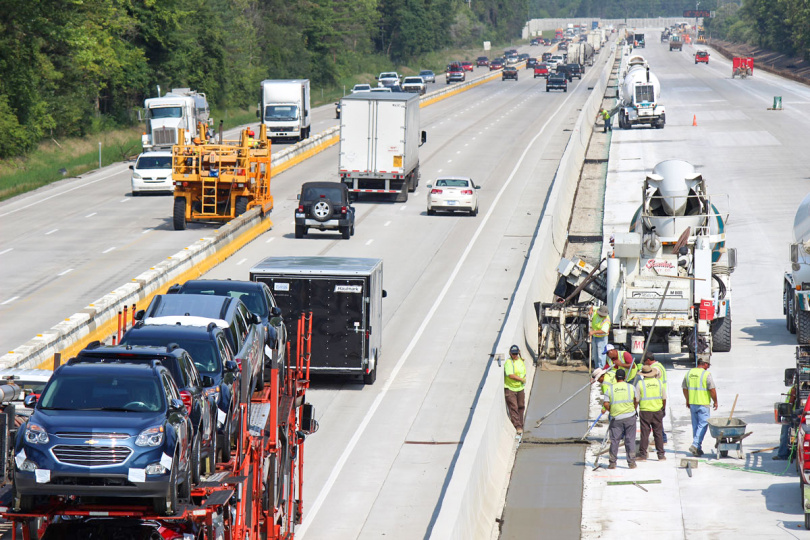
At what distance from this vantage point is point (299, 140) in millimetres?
70500

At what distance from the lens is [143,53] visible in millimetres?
84438

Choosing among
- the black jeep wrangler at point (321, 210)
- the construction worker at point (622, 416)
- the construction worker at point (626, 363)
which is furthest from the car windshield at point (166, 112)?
the construction worker at point (622, 416)

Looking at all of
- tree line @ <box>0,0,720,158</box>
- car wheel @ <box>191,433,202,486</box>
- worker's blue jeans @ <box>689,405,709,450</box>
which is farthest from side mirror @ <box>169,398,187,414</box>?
tree line @ <box>0,0,720,158</box>

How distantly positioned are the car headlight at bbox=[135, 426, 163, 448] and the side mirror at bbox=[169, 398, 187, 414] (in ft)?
1.34

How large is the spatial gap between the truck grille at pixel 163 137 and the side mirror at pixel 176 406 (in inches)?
2083

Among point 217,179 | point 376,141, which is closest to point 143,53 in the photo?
point 376,141

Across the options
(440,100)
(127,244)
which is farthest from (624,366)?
(440,100)

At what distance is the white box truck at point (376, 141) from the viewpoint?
47.7 m

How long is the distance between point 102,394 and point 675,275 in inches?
676

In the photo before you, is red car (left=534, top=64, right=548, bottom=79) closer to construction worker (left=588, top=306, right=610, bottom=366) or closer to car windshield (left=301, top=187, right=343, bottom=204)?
car windshield (left=301, top=187, right=343, bottom=204)

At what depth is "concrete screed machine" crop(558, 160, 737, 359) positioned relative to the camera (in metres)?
25.7

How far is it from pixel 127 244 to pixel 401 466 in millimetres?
22457

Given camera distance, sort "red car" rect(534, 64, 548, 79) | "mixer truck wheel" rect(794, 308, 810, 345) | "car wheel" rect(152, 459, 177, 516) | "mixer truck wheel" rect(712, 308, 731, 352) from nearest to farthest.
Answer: "car wheel" rect(152, 459, 177, 516), "mixer truck wheel" rect(794, 308, 810, 345), "mixer truck wheel" rect(712, 308, 731, 352), "red car" rect(534, 64, 548, 79)

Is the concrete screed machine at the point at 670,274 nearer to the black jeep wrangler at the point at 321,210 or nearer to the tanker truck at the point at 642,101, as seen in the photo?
the black jeep wrangler at the point at 321,210
